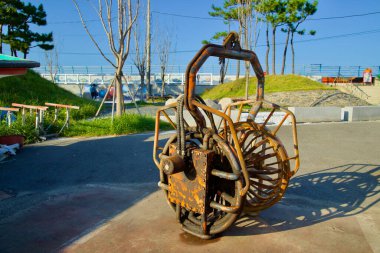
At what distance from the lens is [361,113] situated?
44.7ft

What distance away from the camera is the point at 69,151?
7.45 meters

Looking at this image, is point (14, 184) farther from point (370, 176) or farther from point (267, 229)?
point (370, 176)

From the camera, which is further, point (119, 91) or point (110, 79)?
point (110, 79)

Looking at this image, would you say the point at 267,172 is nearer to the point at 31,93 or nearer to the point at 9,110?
the point at 9,110

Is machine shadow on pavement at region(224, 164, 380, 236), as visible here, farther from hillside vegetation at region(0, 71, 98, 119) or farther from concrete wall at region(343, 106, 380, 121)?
hillside vegetation at region(0, 71, 98, 119)

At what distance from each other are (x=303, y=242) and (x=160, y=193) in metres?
2.19

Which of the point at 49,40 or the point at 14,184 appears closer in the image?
the point at 14,184

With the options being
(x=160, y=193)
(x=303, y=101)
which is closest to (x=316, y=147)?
(x=160, y=193)

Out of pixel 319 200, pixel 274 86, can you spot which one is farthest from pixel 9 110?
pixel 274 86

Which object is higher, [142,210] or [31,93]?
[31,93]

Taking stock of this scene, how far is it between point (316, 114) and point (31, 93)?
1192 cm

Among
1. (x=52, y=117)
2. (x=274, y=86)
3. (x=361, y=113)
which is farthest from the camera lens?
(x=274, y=86)

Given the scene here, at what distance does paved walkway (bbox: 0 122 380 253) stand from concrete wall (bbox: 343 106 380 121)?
703cm

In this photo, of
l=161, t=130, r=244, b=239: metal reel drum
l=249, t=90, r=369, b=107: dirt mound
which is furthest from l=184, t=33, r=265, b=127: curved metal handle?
l=249, t=90, r=369, b=107: dirt mound
